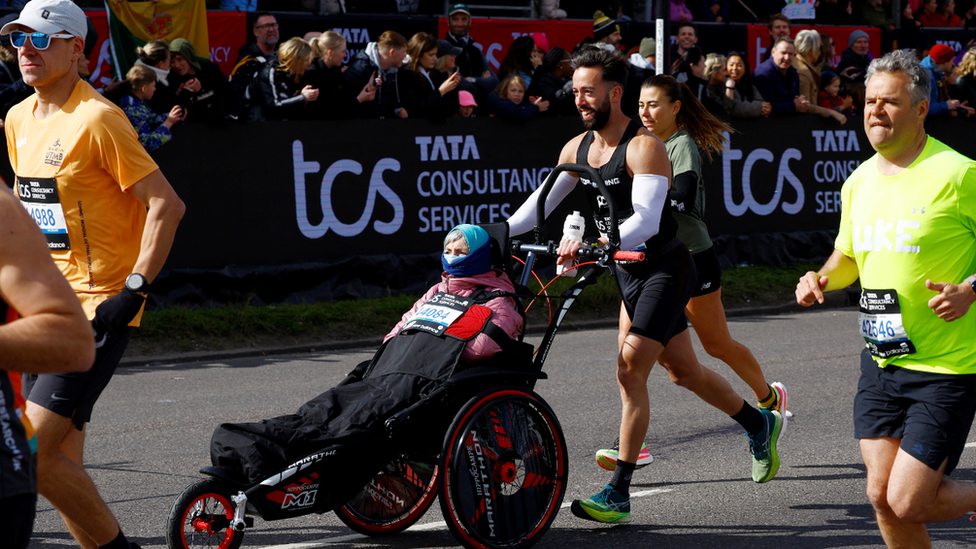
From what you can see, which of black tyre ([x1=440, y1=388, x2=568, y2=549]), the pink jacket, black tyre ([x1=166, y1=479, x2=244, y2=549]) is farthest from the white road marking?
the pink jacket

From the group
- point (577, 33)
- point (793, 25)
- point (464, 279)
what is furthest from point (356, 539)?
point (793, 25)

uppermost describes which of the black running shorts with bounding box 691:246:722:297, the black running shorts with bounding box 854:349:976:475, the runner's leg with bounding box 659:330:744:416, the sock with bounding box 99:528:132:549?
the black running shorts with bounding box 854:349:976:475

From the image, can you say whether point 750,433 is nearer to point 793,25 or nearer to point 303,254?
point 303,254

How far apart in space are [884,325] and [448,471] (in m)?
1.67

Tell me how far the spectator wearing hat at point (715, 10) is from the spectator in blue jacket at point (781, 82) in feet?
14.1

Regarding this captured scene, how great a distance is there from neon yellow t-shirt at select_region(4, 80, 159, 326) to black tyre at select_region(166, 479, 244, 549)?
0.64 m

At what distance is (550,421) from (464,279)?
71 cm

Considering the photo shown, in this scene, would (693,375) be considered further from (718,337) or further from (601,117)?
(601,117)

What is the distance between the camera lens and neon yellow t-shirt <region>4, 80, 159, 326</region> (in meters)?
3.98

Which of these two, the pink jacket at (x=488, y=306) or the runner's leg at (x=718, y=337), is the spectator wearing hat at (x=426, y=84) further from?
the pink jacket at (x=488, y=306)

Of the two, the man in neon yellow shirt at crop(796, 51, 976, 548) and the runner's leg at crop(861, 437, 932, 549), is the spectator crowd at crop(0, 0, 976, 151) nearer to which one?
the man in neon yellow shirt at crop(796, 51, 976, 548)

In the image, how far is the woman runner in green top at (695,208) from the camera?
233 inches

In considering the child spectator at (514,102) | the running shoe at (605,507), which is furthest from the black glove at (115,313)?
the child spectator at (514,102)

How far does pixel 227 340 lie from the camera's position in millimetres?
9820
